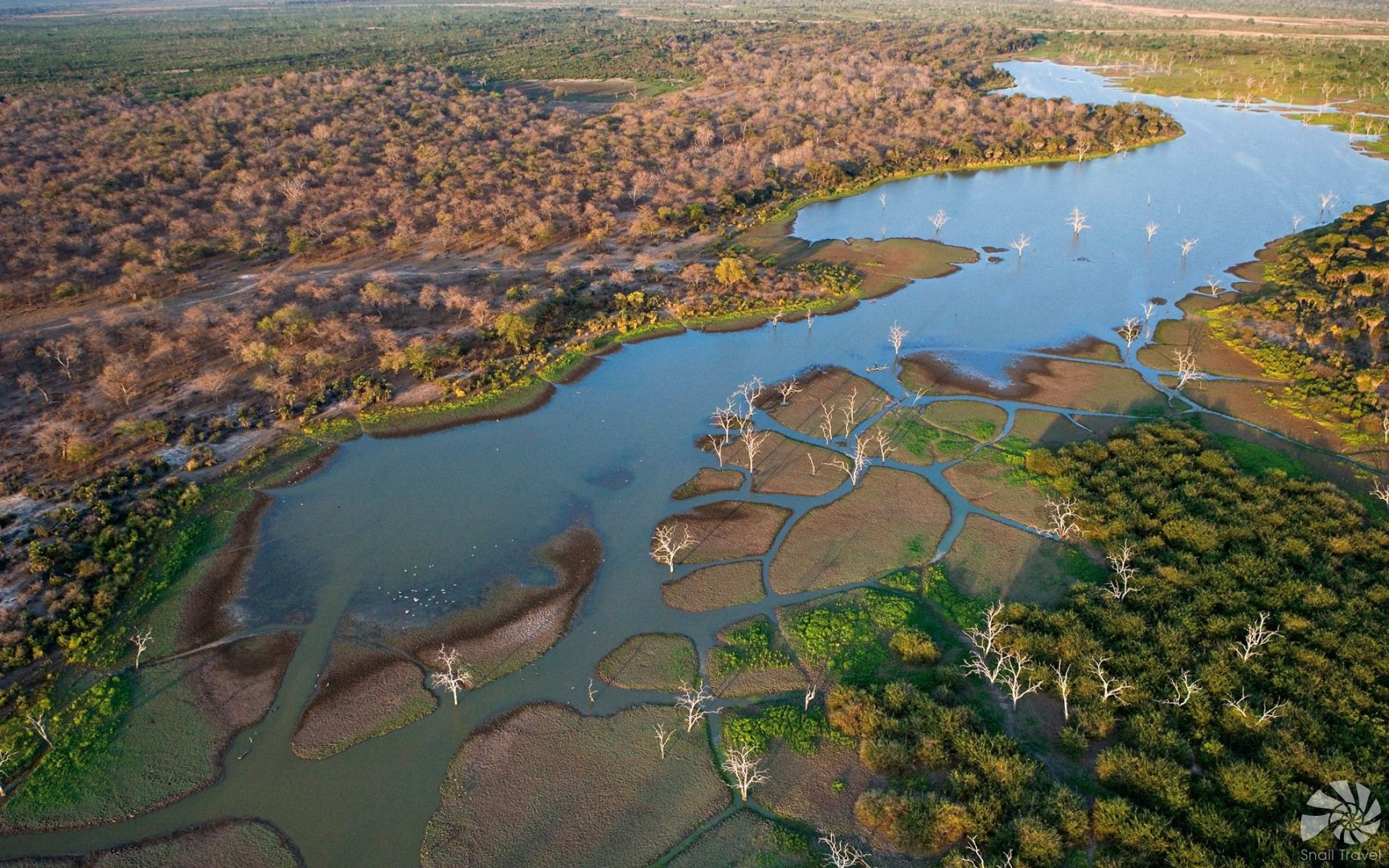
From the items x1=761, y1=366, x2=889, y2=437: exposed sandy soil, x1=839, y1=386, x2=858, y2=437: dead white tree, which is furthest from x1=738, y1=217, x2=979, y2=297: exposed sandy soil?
x1=839, y1=386, x2=858, y2=437: dead white tree

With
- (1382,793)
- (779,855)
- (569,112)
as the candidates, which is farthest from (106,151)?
(1382,793)

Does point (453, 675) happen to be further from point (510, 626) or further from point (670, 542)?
point (670, 542)

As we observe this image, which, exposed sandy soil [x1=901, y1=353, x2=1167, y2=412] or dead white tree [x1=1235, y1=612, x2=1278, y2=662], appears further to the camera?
exposed sandy soil [x1=901, y1=353, x2=1167, y2=412]

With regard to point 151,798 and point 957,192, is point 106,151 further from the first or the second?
Answer: point 957,192

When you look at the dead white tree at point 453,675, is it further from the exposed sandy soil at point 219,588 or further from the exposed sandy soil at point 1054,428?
the exposed sandy soil at point 1054,428

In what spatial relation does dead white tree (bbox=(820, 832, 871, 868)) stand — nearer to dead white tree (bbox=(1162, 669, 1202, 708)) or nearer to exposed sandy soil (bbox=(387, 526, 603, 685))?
dead white tree (bbox=(1162, 669, 1202, 708))

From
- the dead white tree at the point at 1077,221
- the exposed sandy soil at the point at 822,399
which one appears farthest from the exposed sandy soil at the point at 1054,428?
the dead white tree at the point at 1077,221
